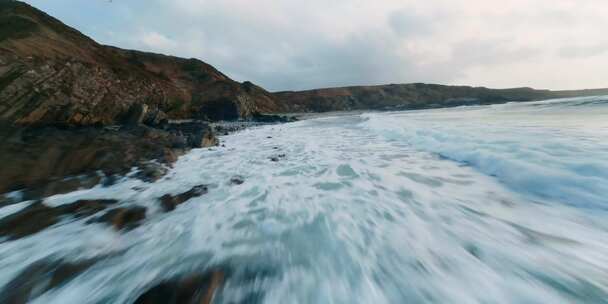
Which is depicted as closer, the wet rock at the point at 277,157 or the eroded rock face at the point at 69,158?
the eroded rock face at the point at 69,158

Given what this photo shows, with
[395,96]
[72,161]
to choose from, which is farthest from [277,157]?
[395,96]

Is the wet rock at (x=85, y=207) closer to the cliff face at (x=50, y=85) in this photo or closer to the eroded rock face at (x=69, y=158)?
the eroded rock face at (x=69, y=158)

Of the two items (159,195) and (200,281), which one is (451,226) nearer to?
(200,281)

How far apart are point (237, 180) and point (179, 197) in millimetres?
1111

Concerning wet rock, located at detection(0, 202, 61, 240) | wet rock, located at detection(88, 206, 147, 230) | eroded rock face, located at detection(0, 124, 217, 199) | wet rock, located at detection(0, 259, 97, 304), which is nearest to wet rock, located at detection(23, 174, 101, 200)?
eroded rock face, located at detection(0, 124, 217, 199)

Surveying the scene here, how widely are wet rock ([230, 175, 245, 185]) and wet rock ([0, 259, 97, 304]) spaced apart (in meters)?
2.39

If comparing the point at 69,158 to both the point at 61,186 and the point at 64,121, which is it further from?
the point at 64,121

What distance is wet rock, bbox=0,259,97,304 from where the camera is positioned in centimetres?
182

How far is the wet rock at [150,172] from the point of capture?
473 cm

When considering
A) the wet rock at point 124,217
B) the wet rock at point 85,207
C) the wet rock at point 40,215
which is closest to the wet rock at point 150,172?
the wet rock at point 85,207

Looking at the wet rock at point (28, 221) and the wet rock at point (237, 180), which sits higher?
the wet rock at point (28, 221)

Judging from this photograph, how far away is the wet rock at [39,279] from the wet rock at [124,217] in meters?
0.66

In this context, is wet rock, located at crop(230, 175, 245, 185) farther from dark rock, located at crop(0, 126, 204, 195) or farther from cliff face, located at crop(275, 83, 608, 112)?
cliff face, located at crop(275, 83, 608, 112)

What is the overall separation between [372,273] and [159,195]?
3.47 m
